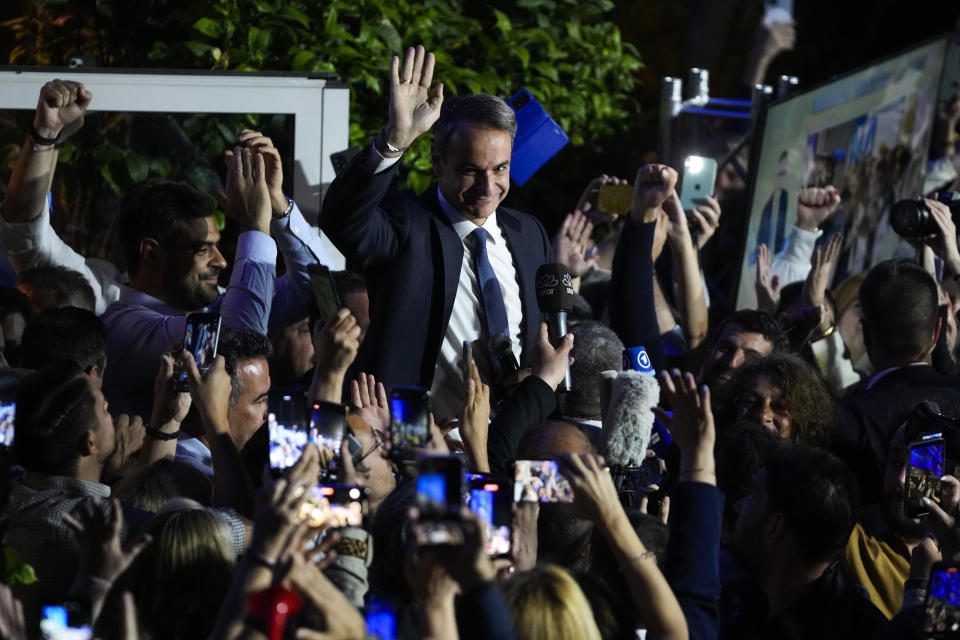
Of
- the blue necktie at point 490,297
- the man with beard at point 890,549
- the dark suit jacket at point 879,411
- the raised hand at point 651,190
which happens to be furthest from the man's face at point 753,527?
the raised hand at point 651,190

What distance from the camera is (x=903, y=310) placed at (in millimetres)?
5574

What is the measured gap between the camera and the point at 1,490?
3375mm

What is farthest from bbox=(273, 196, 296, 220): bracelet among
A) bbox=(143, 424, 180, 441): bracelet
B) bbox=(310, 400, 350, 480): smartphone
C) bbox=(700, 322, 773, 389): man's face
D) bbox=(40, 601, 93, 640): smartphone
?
bbox=(40, 601, 93, 640): smartphone

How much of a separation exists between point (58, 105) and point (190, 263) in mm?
715

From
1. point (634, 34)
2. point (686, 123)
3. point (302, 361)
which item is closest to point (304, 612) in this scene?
point (302, 361)

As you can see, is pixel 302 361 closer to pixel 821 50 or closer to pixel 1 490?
pixel 1 490

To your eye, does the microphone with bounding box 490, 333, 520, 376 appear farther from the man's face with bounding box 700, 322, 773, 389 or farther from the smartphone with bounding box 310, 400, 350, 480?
the smartphone with bounding box 310, 400, 350, 480

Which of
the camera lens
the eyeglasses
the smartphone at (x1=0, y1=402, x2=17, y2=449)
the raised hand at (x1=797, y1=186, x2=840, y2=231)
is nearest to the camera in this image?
the smartphone at (x1=0, y1=402, x2=17, y2=449)

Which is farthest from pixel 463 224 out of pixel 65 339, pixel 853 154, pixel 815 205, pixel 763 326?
pixel 853 154

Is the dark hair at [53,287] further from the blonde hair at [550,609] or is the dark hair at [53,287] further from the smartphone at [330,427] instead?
the blonde hair at [550,609]

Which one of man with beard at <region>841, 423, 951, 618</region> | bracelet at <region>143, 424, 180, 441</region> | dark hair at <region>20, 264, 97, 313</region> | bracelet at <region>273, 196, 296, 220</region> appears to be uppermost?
bracelet at <region>273, 196, 296, 220</region>

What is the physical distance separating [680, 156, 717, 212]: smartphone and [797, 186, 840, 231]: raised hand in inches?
19.6

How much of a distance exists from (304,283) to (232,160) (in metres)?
0.62

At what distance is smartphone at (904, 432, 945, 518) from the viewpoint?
3.99 meters
